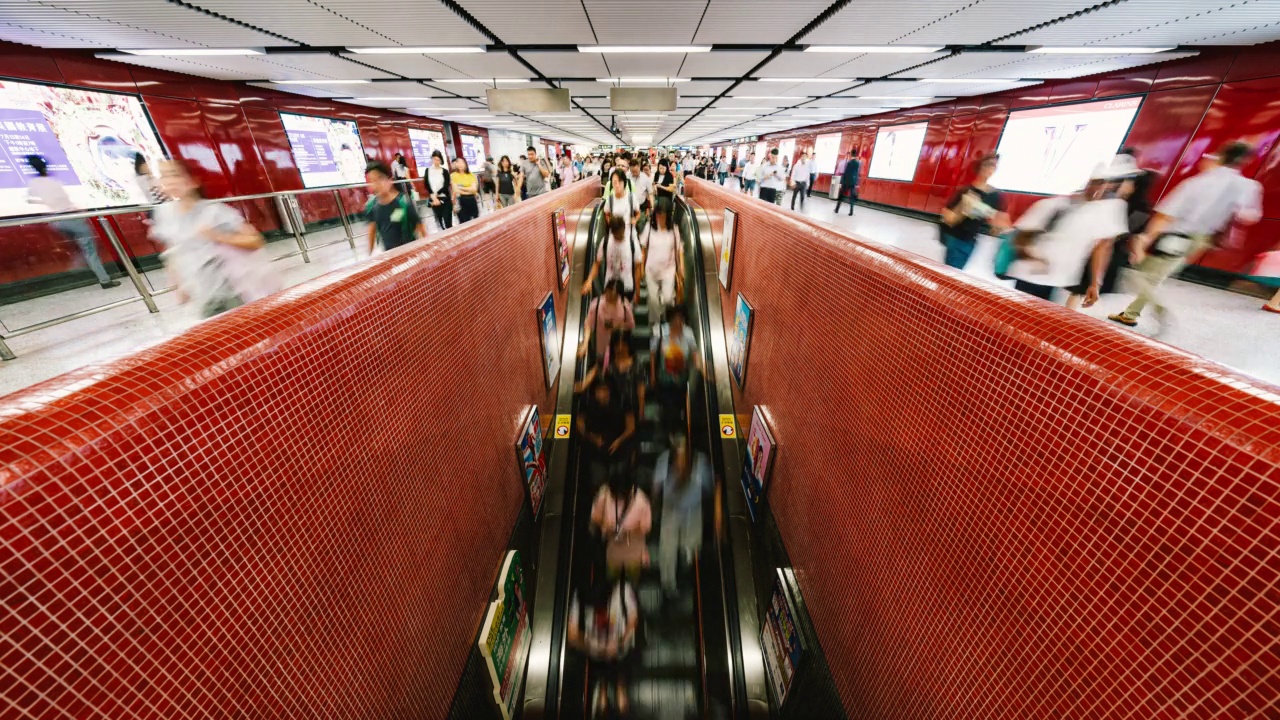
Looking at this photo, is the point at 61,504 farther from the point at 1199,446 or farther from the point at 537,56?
the point at 537,56

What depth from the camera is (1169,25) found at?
4746 mm

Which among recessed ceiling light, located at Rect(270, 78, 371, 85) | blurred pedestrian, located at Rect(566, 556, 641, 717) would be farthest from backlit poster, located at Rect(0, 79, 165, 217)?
blurred pedestrian, located at Rect(566, 556, 641, 717)

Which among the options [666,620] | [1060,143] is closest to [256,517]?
[666,620]

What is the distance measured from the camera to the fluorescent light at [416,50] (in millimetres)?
6051

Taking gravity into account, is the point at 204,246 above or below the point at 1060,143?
below

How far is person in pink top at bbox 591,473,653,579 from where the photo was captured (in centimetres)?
283

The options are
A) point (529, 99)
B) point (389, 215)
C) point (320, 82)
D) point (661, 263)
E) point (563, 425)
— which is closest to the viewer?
point (389, 215)

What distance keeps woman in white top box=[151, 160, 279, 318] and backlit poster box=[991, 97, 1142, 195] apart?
11274mm

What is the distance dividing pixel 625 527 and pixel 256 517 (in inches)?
84.6

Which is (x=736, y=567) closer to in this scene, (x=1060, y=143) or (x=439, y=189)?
(x=439, y=189)

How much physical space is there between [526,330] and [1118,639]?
3216mm

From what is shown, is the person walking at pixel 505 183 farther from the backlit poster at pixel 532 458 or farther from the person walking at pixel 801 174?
the person walking at pixel 801 174

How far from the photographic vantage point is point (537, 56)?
6.68 m

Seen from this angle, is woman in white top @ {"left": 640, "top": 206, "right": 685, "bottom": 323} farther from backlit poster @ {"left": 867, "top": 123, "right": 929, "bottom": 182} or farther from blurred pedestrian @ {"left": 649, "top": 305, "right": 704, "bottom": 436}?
backlit poster @ {"left": 867, "top": 123, "right": 929, "bottom": 182}
